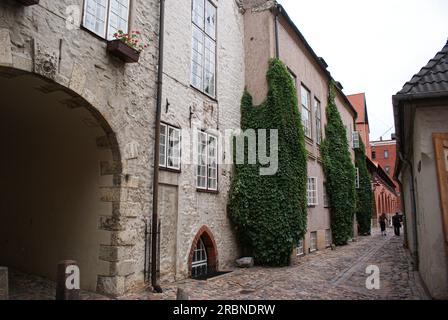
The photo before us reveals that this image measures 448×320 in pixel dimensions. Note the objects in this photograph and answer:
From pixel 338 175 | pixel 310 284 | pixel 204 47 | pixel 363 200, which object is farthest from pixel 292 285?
pixel 363 200

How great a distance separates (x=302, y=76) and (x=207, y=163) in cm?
742

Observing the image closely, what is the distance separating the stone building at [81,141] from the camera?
5.97m

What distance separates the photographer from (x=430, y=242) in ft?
20.7

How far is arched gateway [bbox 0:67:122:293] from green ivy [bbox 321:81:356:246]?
1243cm

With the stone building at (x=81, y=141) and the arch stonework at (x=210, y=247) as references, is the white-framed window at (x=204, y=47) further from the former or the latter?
the arch stonework at (x=210, y=247)

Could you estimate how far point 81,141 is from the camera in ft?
24.1

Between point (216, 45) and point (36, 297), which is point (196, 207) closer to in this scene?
point (36, 297)

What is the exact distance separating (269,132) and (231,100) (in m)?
1.55

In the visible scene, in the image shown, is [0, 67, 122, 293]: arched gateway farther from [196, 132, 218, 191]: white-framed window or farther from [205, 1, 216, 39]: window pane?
[205, 1, 216, 39]: window pane

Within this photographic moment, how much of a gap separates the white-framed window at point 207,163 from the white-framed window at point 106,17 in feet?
11.4

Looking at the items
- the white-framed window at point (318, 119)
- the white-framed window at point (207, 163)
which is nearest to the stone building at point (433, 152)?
the white-framed window at point (207, 163)

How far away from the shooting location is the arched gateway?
267 inches

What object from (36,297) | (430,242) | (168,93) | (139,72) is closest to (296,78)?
(168,93)

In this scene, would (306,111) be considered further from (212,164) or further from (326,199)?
(212,164)
